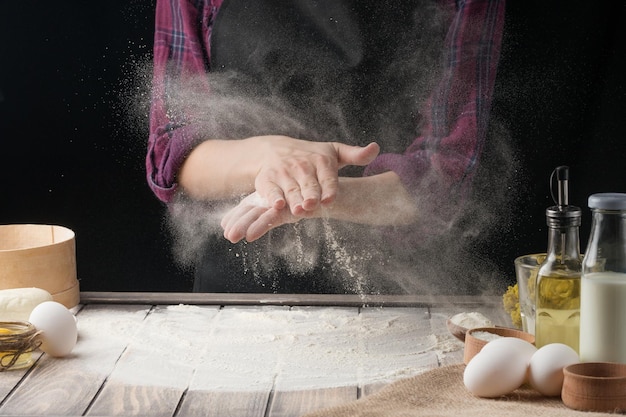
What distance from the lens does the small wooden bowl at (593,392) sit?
1330mm

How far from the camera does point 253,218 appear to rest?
7.04ft

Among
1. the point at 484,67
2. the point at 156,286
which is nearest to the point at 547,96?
the point at 484,67

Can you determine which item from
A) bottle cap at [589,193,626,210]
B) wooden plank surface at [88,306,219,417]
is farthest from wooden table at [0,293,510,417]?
bottle cap at [589,193,626,210]

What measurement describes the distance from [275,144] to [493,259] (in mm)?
549

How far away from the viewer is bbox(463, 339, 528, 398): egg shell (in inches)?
54.7

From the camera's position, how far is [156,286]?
2.21 m

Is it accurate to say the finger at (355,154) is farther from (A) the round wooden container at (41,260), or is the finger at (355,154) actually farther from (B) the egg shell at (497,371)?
(B) the egg shell at (497,371)

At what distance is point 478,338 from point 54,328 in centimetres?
72

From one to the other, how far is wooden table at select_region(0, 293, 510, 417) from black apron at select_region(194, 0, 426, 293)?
0.27 meters

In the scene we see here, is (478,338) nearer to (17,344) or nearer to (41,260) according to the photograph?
(17,344)

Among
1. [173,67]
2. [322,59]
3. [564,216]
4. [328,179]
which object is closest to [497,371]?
[564,216]

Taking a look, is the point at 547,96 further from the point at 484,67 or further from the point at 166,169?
the point at 166,169

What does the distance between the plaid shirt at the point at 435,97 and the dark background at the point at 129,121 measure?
0.04 meters

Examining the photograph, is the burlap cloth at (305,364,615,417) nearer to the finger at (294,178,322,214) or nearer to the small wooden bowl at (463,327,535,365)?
the small wooden bowl at (463,327,535,365)
